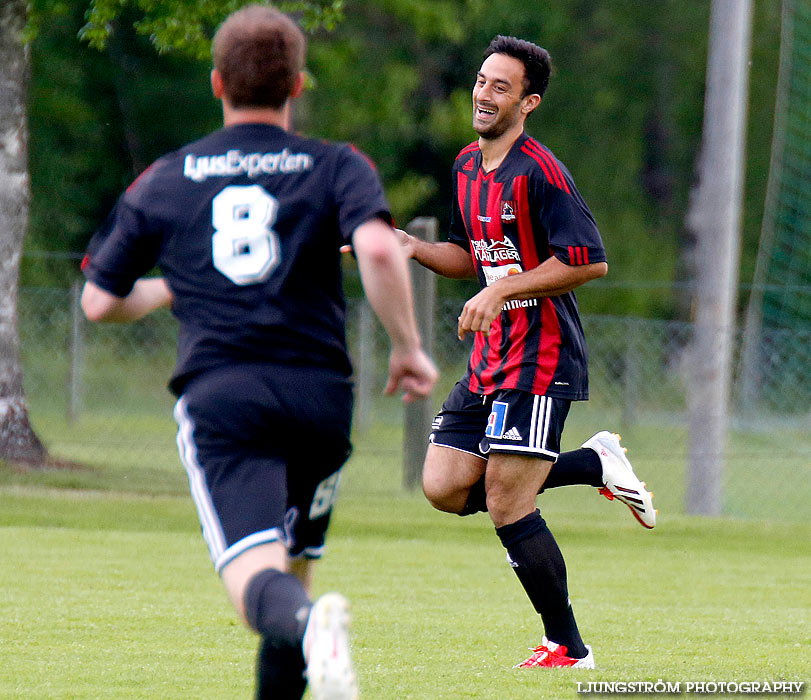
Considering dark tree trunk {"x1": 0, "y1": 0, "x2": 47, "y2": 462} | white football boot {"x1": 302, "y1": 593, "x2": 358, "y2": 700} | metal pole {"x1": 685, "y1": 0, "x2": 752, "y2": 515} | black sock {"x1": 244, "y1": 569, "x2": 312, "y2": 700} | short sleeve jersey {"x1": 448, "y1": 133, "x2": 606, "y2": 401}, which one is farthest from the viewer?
dark tree trunk {"x1": 0, "y1": 0, "x2": 47, "y2": 462}

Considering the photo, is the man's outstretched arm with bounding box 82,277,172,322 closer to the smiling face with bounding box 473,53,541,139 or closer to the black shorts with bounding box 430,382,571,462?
the black shorts with bounding box 430,382,571,462

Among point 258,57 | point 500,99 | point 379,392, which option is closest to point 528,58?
point 500,99

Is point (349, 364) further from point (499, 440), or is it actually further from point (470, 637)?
point (470, 637)

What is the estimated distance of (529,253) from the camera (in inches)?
198

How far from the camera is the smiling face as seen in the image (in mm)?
5148

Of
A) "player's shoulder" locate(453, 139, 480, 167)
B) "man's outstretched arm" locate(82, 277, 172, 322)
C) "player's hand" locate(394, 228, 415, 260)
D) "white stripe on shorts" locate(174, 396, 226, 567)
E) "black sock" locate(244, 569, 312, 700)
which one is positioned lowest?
"black sock" locate(244, 569, 312, 700)

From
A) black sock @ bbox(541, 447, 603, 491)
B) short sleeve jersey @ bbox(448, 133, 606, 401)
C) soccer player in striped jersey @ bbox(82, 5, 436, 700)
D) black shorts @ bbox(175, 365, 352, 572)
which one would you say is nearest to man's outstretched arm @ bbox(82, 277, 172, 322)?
soccer player in striped jersey @ bbox(82, 5, 436, 700)

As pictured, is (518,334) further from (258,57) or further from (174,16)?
(174,16)

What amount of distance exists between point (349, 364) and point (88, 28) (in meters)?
8.47

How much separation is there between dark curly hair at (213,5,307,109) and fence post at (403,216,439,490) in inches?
288

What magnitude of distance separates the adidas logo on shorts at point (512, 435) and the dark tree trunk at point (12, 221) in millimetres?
7308

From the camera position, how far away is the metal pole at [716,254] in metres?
10.4

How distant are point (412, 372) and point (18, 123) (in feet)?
30.3

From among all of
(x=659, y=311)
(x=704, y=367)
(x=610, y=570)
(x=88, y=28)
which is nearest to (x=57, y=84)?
(x=659, y=311)
